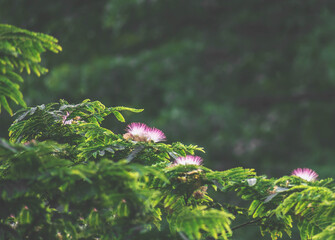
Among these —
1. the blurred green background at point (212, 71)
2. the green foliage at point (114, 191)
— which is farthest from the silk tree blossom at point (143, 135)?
the blurred green background at point (212, 71)

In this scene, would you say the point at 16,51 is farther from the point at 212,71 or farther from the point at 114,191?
the point at 212,71

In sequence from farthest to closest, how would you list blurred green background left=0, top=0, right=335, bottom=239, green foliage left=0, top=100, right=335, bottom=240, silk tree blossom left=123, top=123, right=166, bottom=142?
blurred green background left=0, top=0, right=335, bottom=239
silk tree blossom left=123, top=123, right=166, bottom=142
green foliage left=0, top=100, right=335, bottom=240

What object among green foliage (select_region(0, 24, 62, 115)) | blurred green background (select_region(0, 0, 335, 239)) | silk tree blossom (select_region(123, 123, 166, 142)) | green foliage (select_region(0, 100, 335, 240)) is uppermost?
blurred green background (select_region(0, 0, 335, 239))

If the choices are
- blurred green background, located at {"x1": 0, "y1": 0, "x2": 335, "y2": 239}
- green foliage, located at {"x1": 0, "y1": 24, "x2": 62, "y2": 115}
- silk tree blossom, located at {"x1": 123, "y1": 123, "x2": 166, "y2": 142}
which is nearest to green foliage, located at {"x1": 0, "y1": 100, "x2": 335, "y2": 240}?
silk tree blossom, located at {"x1": 123, "y1": 123, "x2": 166, "y2": 142}

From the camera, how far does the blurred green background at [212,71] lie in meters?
8.46

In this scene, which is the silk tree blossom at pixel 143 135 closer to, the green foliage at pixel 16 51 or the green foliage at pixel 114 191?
the green foliage at pixel 114 191

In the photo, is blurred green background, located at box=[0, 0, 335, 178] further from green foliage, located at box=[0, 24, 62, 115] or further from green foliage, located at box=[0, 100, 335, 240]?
green foliage, located at box=[0, 24, 62, 115]

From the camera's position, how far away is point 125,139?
1570 mm

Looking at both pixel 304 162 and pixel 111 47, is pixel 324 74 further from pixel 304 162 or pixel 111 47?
pixel 111 47

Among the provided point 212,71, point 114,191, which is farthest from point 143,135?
point 212,71

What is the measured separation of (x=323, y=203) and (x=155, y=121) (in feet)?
23.5

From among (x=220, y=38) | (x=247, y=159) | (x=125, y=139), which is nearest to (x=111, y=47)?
(x=220, y=38)

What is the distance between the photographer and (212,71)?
30.5 feet

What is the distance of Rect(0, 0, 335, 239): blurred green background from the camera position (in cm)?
846
